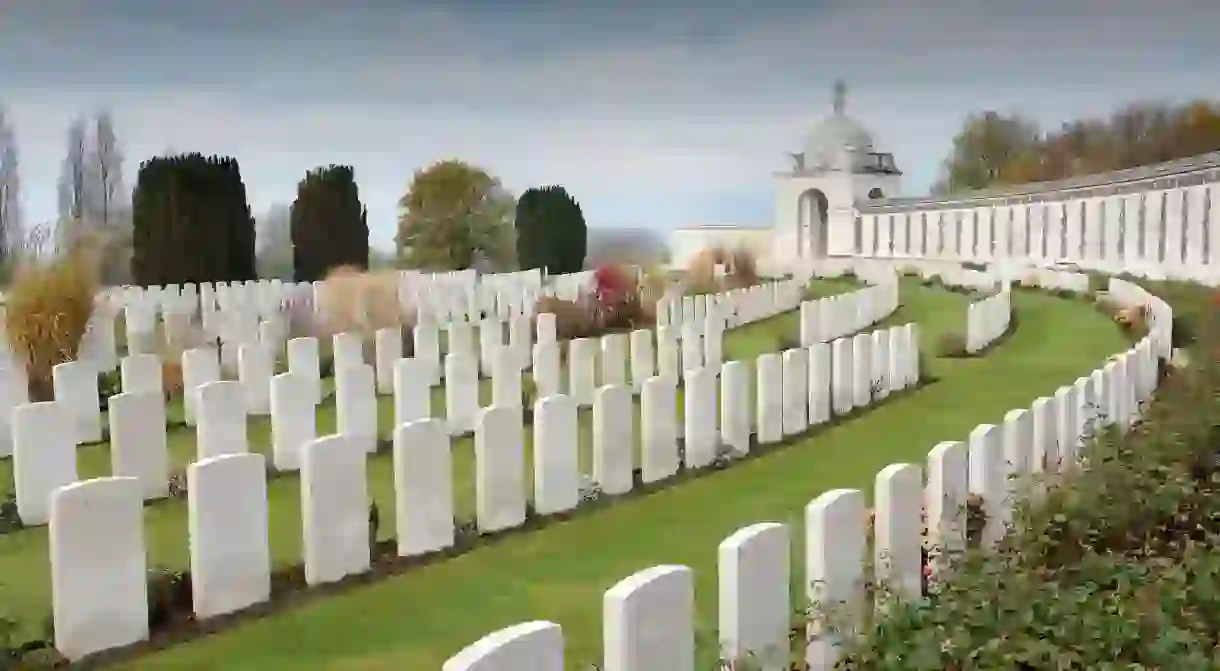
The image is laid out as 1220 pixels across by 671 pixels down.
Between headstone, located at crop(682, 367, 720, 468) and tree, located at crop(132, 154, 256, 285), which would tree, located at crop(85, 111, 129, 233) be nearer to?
tree, located at crop(132, 154, 256, 285)

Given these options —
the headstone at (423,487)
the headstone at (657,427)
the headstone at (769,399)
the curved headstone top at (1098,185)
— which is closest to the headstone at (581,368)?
the headstone at (769,399)

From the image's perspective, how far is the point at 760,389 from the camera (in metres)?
7.79

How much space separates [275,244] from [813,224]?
2654 centimetres

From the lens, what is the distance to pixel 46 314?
911 centimetres

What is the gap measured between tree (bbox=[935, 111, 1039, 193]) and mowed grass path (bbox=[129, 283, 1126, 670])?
46.9m

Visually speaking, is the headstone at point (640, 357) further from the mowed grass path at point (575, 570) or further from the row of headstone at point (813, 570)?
the row of headstone at point (813, 570)

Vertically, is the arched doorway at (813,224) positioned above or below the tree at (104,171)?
below

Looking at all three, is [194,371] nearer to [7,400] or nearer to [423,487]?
[7,400]

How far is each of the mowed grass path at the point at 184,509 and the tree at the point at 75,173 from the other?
75.1 ft

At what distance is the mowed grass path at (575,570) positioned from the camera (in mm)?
4082

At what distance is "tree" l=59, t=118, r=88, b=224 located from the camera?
29.4 metres

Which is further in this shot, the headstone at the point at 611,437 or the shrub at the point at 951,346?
the shrub at the point at 951,346

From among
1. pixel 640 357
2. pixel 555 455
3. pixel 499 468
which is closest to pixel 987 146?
pixel 640 357

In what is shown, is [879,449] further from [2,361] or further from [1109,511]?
[2,361]
